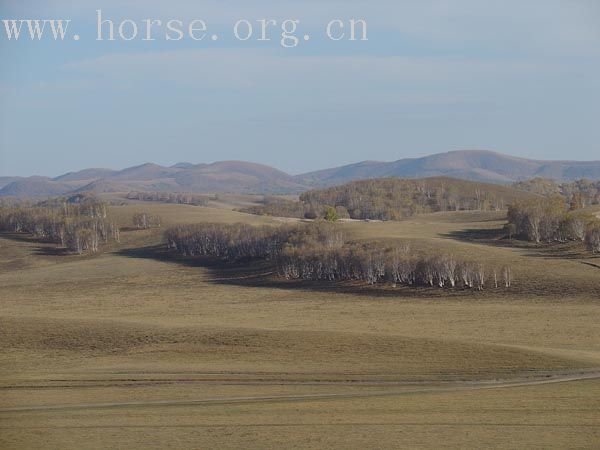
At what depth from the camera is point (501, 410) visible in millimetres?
33500

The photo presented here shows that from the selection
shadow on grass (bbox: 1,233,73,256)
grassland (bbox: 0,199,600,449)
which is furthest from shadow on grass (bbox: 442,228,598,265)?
shadow on grass (bbox: 1,233,73,256)

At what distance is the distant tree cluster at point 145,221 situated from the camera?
15926 cm

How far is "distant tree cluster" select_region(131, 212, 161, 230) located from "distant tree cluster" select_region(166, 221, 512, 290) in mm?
21278

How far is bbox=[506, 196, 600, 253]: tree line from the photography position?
4235 inches

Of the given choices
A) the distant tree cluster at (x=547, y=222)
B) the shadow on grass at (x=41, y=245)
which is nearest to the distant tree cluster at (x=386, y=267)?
the distant tree cluster at (x=547, y=222)

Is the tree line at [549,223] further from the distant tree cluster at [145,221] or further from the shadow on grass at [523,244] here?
the distant tree cluster at [145,221]

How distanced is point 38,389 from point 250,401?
10.4 metres

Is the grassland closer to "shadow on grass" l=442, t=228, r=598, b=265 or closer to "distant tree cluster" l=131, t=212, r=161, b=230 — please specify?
"shadow on grass" l=442, t=228, r=598, b=265

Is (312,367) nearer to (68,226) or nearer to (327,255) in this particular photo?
(327,255)

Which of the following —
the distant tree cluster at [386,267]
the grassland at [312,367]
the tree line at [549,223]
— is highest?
the tree line at [549,223]

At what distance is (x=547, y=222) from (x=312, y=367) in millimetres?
77703

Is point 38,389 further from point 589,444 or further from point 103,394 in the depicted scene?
point 589,444

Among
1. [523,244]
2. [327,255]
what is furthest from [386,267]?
[523,244]

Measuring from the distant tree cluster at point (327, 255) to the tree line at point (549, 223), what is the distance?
70.2 feet
